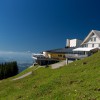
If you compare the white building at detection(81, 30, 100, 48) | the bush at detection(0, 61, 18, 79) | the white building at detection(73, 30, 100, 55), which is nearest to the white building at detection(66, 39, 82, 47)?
the white building at detection(73, 30, 100, 55)

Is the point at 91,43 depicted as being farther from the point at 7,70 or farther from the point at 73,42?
the point at 7,70

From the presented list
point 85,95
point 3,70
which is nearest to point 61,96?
point 85,95

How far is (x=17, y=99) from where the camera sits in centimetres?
1631

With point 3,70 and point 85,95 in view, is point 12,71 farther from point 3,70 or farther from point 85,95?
point 85,95

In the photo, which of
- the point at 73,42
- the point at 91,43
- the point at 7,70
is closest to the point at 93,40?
the point at 91,43

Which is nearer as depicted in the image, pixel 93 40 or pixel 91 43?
pixel 93 40

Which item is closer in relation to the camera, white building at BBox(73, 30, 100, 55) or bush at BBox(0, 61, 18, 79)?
white building at BBox(73, 30, 100, 55)

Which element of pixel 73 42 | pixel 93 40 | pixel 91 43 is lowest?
pixel 91 43

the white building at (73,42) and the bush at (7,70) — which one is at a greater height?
the white building at (73,42)

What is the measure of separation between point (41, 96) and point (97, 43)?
181 ft

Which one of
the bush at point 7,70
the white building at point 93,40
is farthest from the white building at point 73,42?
the bush at point 7,70

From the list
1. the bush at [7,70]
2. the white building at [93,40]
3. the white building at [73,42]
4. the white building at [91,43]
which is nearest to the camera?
the white building at [91,43]

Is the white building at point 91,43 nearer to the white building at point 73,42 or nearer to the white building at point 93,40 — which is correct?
the white building at point 93,40

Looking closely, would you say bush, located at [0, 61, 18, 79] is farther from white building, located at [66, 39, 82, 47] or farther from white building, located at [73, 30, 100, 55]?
white building, located at [73, 30, 100, 55]
